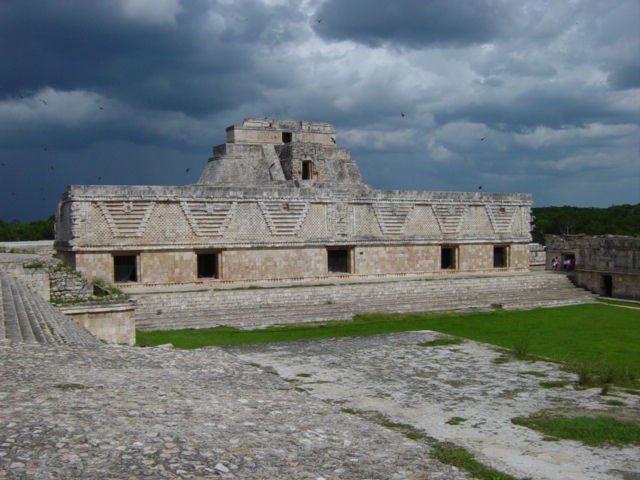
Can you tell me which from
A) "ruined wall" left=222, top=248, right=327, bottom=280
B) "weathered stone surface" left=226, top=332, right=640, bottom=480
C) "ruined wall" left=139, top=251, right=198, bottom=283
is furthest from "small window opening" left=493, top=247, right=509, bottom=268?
"weathered stone surface" left=226, top=332, right=640, bottom=480

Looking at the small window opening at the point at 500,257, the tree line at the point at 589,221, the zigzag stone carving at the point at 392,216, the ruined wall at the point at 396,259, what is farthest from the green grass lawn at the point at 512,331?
the tree line at the point at 589,221

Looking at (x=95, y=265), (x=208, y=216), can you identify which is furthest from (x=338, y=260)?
(x=95, y=265)

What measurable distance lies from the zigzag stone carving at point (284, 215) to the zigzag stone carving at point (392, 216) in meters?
2.99

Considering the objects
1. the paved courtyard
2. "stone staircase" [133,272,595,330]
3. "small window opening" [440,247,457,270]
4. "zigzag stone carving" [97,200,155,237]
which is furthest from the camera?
"small window opening" [440,247,457,270]

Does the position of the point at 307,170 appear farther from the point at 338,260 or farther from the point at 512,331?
the point at 512,331

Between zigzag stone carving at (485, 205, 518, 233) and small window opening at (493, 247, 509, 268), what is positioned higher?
zigzag stone carving at (485, 205, 518, 233)

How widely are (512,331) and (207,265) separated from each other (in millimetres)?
10373

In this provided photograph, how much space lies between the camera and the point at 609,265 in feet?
Answer: 79.7

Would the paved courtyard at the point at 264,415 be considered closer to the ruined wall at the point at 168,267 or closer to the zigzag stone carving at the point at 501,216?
the ruined wall at the point at 168,267

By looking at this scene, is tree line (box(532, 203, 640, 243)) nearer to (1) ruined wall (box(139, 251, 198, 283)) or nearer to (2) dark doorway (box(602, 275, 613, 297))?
(2) dark doorway (box(602, 275, 613, 297))

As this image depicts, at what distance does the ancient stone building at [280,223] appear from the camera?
800 inches

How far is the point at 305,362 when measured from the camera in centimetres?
1105

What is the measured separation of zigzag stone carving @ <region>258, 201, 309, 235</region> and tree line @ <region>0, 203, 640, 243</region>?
25.9m

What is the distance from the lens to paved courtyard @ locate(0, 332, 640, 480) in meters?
5.24
